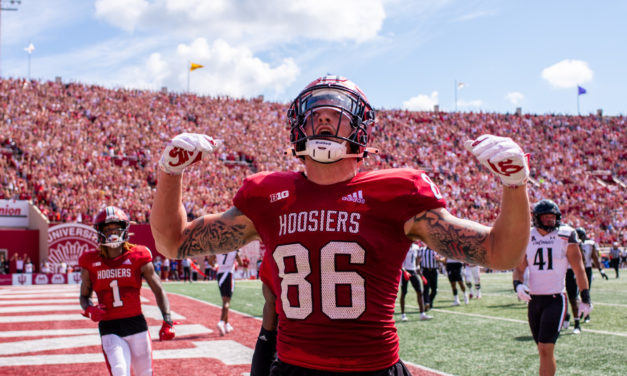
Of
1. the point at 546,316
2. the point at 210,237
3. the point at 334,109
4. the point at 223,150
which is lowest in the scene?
the point at 546,316

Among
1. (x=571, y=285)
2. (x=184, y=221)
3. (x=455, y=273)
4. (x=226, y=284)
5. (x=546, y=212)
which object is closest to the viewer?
(x=184, y=221)

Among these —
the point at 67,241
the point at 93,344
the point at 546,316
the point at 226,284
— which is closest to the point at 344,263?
the point at 546,316

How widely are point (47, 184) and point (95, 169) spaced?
9.04 ft

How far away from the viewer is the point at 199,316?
42.3 feet

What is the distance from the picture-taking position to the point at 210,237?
2611mm

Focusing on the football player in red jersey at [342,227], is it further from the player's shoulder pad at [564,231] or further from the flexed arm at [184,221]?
the player's shoulder pad at [564,231]

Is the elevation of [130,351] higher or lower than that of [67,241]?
lower

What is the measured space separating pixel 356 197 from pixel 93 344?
324 inches

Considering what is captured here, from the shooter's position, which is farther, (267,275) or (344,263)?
(267,275)

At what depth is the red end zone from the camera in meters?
7.47

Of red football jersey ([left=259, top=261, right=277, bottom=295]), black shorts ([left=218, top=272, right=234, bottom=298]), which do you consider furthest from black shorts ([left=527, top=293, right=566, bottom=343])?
black shorts ([left=218, top=272, right=234, bottom=298])

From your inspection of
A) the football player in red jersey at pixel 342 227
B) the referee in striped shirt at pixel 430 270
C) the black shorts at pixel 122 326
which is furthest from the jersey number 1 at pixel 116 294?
the referee in striped shirt at pixel 430 270

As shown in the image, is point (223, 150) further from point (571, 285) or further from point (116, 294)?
point (116, 294)

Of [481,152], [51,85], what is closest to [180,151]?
[481,152]
